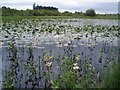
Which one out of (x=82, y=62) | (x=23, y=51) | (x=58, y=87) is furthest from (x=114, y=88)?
(x=23, y=51)

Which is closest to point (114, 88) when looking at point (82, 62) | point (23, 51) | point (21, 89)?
point (21, 89)

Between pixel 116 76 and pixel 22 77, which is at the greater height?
pixel 116 76

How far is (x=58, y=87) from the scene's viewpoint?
4.18m

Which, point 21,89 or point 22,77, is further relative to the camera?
point 22,77

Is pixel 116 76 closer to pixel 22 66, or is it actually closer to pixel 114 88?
pixel 114 88

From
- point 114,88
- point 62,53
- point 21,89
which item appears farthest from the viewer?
point 62,53

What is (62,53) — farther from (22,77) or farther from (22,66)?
(22,77)

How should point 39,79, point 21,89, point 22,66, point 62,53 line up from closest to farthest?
1. point 21,89
2. point 39,79
3. point 22,66
4. point 62,53

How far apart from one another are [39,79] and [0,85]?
3.35 feet

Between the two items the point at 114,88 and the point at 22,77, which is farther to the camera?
the point at 22,77

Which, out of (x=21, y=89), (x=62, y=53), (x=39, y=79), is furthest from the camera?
(x=62, y=53)

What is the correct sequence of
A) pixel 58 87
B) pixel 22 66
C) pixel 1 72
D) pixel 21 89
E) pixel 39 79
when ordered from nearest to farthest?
pixel 58 87 → pixel 21 89 → pixel 39 79 → pixel 1 72 → pixel 22 66

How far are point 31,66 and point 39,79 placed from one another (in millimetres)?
796

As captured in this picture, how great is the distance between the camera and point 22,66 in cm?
632
